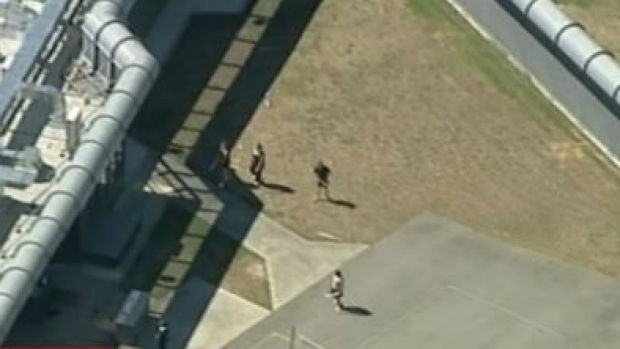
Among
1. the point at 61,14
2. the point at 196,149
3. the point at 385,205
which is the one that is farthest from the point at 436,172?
the point at 61,14

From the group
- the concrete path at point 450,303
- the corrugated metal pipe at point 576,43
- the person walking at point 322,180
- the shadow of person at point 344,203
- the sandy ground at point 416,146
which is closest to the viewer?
the concrete path at point 450,303

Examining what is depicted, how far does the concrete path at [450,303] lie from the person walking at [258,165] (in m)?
4.47

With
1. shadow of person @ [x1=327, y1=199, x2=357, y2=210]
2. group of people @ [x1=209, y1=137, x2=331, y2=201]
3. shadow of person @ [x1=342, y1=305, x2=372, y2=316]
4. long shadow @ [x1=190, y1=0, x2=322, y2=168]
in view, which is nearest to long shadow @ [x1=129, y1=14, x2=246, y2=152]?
long shadow @ [x1=190, y1=0, x2=322, y2=168]

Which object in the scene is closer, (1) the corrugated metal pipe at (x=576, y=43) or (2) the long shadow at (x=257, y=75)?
(1) the corrugated metal pipe at (x=576, y=43)

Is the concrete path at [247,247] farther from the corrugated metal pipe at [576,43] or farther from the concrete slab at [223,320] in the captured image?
the corrugated metal pipe at [576,43]

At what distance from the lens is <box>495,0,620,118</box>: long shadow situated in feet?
246

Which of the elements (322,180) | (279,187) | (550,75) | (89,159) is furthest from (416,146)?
(89,159)

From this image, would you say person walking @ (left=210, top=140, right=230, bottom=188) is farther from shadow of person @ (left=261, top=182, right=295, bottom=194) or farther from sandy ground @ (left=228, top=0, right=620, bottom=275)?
shadow of person @ (left=261, top=182, right=295, bottom=194)

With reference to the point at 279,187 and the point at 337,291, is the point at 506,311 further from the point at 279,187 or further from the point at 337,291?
the point at 279,187

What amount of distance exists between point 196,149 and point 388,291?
27.8 feet

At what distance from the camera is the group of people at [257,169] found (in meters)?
72.8

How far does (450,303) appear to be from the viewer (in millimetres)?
68938

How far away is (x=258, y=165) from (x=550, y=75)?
10.2 metres

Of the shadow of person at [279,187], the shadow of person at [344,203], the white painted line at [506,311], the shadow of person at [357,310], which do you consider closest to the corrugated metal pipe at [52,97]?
the shadow of person at [279,187]
